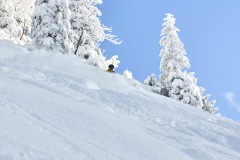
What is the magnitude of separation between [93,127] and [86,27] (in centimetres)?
2979

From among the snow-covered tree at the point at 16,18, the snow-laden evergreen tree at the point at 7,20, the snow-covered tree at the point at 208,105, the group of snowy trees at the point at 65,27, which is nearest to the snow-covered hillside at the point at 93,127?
the group of snowy trees at the point at 65,27

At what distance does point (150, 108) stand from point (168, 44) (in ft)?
95.1

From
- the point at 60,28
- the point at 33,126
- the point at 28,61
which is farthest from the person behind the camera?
the point at 60,28

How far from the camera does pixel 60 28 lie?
31609 mm

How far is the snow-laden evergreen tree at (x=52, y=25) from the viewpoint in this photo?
31.5 m

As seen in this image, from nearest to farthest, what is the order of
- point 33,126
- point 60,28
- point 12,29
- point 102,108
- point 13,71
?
point 33,126 < point 102,108 < point 13,71 < point 60,28 < point 12,29

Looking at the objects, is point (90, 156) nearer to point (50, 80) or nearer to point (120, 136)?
point (120, 136)

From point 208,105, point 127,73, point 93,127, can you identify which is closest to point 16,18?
point 127,73

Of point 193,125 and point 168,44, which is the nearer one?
point 193,125

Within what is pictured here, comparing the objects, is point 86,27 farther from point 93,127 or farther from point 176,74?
point 93,127

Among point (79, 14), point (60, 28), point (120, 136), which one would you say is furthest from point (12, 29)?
point (120, 136)

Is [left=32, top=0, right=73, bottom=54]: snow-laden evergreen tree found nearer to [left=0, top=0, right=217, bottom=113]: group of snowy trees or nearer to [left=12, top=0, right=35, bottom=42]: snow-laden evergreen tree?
[left=0, top=0, right=217, bottom=113]: group of snowy trees

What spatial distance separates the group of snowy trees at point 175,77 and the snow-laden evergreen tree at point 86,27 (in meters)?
6.05

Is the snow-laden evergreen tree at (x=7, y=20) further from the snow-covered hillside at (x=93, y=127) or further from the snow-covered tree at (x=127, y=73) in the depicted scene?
the snow-covered hillside at (x=93, y=127)
